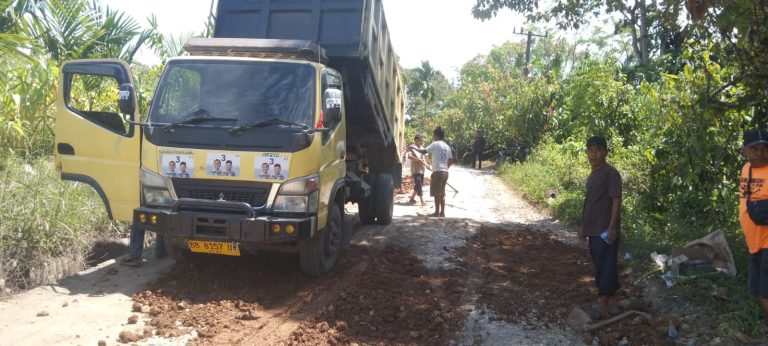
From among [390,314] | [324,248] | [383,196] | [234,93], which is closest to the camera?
[390,314]

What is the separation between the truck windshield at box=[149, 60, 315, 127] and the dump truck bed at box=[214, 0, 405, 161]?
117 cm

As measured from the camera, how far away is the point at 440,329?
15.2ft

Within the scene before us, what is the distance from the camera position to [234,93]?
5457 mm

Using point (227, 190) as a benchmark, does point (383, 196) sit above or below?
below

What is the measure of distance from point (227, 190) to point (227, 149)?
363 mm

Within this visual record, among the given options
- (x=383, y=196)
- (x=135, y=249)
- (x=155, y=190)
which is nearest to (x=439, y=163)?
(x=383, y=196)

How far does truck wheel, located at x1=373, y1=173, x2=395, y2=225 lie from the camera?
882 cm

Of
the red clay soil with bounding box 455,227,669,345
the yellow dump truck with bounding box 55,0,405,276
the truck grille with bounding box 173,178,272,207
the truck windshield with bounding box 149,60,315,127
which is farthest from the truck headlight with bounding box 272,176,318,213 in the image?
the red clay soil with bounding box 455,227,669,345

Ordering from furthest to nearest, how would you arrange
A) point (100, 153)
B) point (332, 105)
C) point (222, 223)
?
point (100, 153), point (332, 105), point (222, 223)

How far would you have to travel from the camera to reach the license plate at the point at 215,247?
203 inches

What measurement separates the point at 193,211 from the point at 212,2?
9.40ft

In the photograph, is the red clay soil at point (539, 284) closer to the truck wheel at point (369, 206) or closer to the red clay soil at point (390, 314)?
the red clay soil at point (390, 314)

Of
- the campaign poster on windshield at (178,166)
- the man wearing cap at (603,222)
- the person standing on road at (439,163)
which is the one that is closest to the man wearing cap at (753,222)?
the man wearing cap at (603,222)

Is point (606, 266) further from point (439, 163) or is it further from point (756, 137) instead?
point (439, 163)
